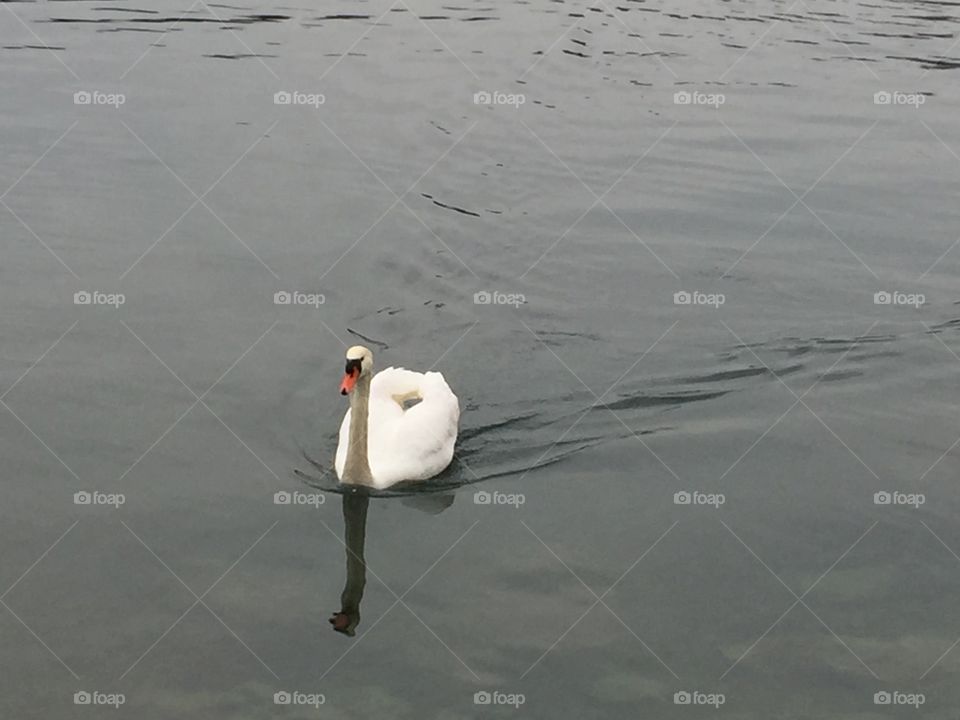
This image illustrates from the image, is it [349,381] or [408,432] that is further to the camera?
[408,432]

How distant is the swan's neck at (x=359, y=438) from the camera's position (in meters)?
14.4

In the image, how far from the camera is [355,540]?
553 inches

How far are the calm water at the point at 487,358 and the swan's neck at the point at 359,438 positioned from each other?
1.17 ft

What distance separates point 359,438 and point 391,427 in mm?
991

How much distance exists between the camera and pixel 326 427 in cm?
1588

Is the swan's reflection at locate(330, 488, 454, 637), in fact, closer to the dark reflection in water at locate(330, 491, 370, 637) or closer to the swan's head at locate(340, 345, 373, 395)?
the dark reflection in water at locate(330, 491, 370, 637)

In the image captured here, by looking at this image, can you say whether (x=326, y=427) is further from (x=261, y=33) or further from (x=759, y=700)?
(x=261, y=33)

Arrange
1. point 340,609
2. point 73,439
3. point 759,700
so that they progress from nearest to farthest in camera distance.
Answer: point 759,700 → point 340,609 → point 73,439

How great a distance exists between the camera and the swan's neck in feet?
47.3

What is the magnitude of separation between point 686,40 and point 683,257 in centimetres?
876

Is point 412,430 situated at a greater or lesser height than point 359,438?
lesser

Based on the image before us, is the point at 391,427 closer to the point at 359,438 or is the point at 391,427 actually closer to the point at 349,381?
the point at 359,438

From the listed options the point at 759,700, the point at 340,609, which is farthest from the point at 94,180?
the point at 759,700

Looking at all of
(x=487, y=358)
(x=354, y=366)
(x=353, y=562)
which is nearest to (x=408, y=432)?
(x=354, y=366)
